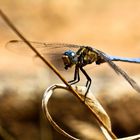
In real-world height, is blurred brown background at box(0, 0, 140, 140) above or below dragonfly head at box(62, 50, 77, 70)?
below

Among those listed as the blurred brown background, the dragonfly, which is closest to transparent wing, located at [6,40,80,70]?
the dragonfly

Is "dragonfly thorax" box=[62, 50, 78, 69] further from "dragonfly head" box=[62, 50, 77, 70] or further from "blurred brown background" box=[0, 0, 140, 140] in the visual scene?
"blurred brown background" box=[0, 0, 140, 140]

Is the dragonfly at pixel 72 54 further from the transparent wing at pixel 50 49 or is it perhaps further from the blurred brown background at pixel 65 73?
the blurred brown background at pixel 65 73

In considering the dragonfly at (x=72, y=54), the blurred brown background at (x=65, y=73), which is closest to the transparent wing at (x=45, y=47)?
the dragonfly at (x=72, y=54)

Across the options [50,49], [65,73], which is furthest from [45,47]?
[65,73]

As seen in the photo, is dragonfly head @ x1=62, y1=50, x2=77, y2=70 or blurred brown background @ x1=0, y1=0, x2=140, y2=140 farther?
blurred brown background @ x1=0, y1=0, x2=140, y2=140

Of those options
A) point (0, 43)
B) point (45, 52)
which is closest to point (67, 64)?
point (45, 52)

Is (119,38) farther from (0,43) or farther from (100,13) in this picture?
(0,43)
